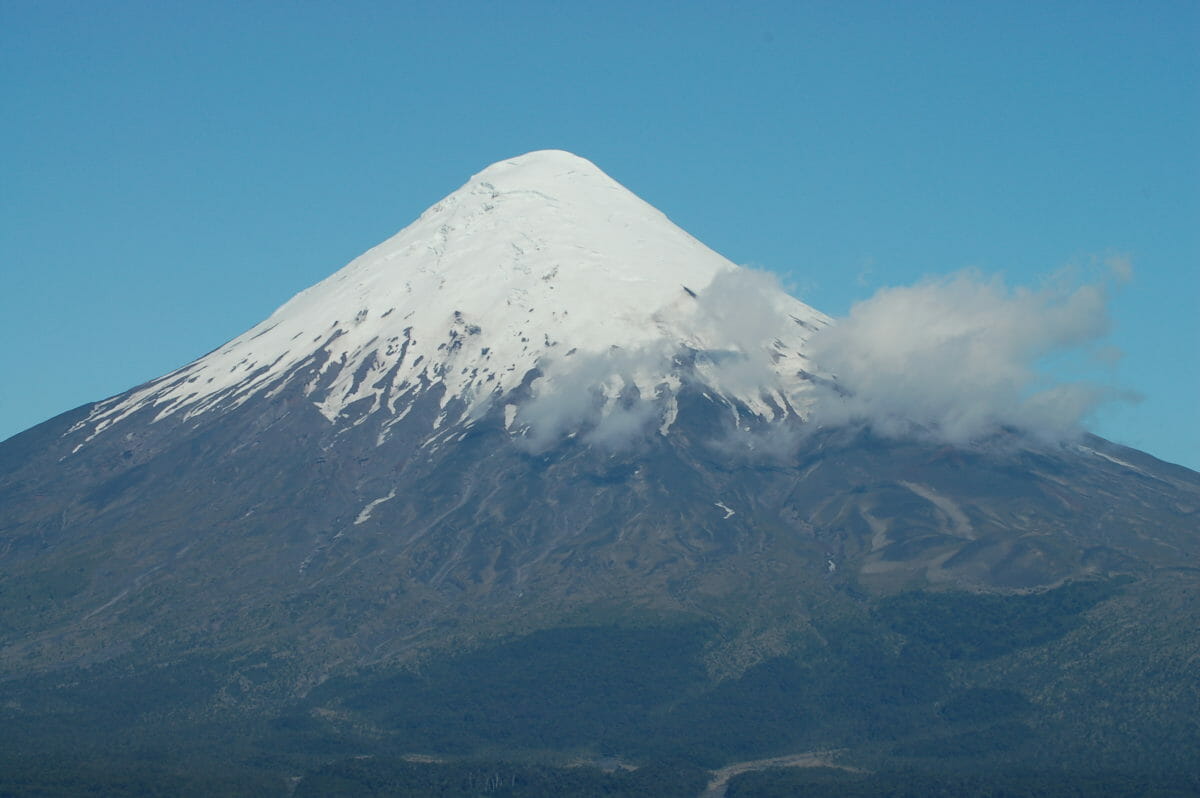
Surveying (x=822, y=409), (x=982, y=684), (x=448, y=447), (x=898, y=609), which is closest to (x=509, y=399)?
(x=448, y=447)

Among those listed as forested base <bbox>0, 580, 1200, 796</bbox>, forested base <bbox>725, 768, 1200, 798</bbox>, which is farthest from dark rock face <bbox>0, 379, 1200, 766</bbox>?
forested base <bbox>725, 768, 1200, 798</bbox>

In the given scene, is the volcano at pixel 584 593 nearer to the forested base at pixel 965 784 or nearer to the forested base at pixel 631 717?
the forested base at pixel 631 717

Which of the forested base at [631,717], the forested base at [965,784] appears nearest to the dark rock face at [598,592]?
the forested base at [631,717]

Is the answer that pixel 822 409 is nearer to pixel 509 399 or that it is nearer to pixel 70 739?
pixel 509 399

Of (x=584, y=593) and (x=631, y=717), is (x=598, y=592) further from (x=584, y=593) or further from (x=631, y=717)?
(x=631, y=717)

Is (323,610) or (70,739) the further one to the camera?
(323,610)
